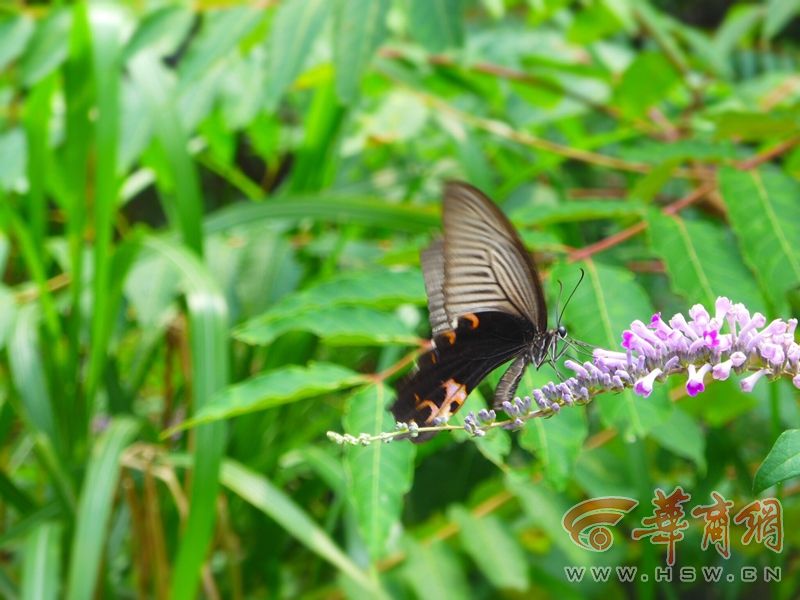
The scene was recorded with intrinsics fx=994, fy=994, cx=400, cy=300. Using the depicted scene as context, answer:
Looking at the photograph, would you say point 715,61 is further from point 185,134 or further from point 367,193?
point 185,134

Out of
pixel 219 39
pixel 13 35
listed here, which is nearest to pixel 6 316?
pixel 13 35

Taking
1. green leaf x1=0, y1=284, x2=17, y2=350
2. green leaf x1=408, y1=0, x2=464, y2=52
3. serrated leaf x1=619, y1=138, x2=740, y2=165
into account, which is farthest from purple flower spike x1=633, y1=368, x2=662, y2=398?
green leaf x1=0, y1=284, x2=17, y2=350

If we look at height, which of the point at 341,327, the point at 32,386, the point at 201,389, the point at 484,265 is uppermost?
the point at 484,265

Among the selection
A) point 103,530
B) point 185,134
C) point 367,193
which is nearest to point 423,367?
point 103,530

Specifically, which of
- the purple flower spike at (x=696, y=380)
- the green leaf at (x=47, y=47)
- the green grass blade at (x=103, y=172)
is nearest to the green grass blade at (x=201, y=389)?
the green grass blade at (x=103, y=172)

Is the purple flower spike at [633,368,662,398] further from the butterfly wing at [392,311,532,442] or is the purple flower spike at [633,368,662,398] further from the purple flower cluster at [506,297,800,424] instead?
the butterfly wing at [392,311,532,442]

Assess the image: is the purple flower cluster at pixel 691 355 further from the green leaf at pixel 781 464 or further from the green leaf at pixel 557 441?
the green leaf at pixel 557 441

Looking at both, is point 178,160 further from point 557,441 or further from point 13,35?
point 557,441
